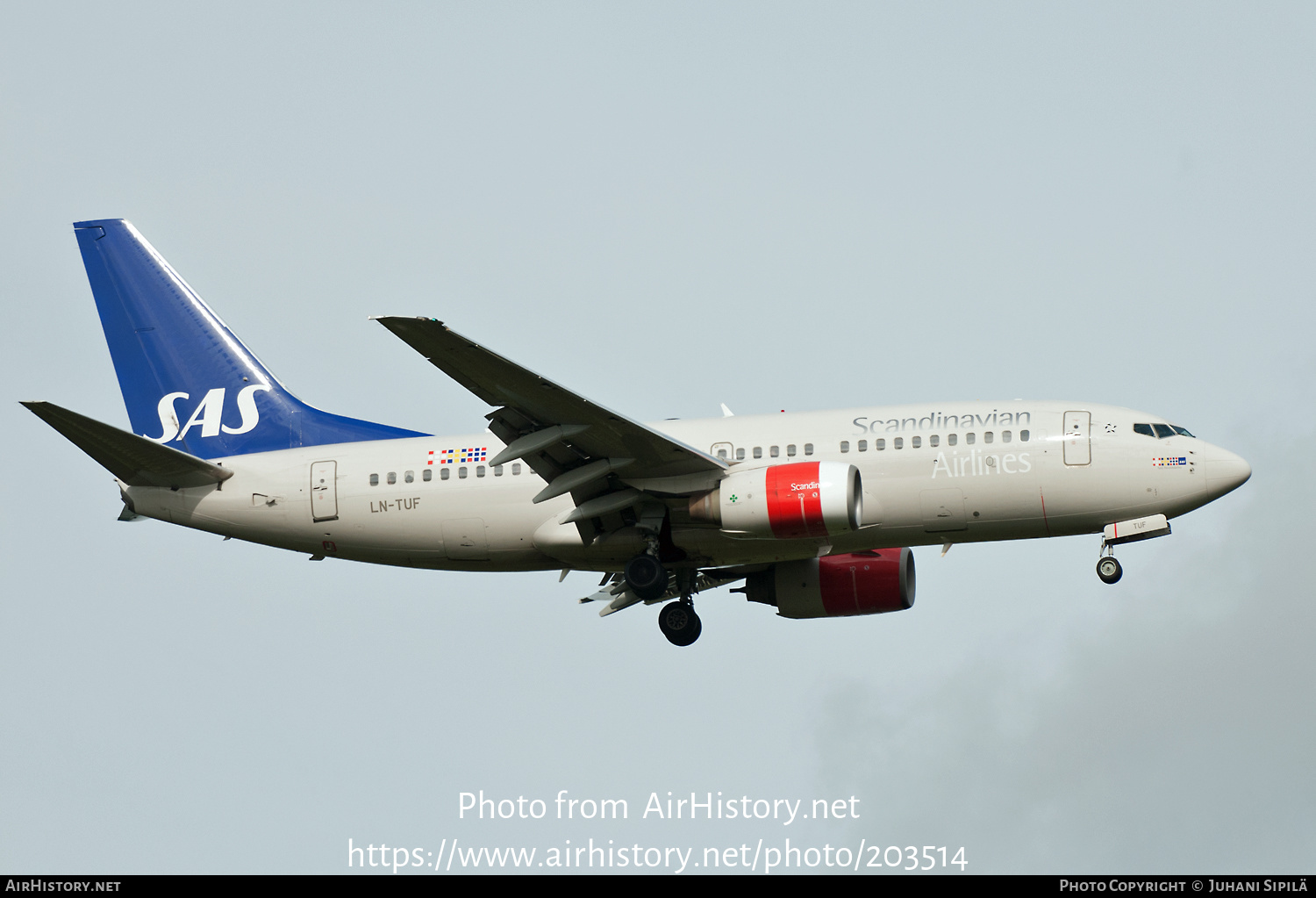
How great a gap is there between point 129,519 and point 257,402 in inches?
167

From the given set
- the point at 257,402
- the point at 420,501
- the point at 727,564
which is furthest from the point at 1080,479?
the point at 257,402

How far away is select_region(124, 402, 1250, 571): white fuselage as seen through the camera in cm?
3234

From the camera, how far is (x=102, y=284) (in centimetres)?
4025

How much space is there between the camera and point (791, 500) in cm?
3123

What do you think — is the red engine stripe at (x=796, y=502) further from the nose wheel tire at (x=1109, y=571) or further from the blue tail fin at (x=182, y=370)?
the blue tail fin at (x=182, y=370)

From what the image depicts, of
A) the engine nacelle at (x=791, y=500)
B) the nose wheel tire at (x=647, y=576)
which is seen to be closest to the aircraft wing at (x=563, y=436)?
the engine nacelle at (x=791, y=500)

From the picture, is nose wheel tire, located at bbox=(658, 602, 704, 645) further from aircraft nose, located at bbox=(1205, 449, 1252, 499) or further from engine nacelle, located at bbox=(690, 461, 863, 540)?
aircraft nose, located at bbox=(1205, 449, 1252, 499)

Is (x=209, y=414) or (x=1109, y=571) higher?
(x=209, y=414)

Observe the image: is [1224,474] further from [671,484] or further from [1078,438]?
[671,484]

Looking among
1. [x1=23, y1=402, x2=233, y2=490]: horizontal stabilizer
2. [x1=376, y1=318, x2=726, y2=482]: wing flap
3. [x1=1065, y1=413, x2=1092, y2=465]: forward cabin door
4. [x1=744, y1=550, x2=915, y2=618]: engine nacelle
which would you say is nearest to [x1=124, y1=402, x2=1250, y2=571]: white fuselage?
[x1=1065, y1=413, x2=1092, y2=465]: forward cabin door

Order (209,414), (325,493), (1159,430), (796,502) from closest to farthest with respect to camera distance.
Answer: (796,502)
(1159,430)
(325,493)
(209,414)

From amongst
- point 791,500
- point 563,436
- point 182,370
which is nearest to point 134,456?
point 182,370

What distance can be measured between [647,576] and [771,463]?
3.64 m

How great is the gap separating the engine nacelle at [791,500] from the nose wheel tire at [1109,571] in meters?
5.33
